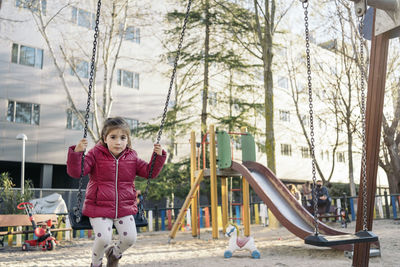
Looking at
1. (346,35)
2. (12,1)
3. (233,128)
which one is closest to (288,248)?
(233,128)

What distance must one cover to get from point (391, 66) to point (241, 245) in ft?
44.0

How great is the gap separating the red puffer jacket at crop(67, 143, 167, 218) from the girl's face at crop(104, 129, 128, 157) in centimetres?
7

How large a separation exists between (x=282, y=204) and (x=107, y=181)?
5.82 m

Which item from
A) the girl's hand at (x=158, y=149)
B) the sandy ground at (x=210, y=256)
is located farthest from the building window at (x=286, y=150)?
the girl's hand at (x=158, y=149)

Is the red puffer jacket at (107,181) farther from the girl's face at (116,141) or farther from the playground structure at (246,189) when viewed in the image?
the playground structure at (246,189)

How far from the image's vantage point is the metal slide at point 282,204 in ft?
22.6

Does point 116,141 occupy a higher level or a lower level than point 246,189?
higher

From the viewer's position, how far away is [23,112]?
60.3ft

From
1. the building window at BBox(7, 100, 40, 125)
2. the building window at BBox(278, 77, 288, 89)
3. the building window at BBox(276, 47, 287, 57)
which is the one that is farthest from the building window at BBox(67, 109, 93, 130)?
the building window at BBox(278, 77, 288, 89)

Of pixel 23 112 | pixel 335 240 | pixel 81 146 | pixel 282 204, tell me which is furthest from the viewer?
pixel 23 112

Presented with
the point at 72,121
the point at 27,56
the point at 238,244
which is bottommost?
the point at 238,244

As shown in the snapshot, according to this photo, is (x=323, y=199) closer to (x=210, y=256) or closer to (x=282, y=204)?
(x=282, y=204)

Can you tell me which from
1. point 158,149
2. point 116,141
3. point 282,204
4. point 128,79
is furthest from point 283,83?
point 116,141

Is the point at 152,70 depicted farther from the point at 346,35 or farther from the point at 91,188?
the point at 91,188
